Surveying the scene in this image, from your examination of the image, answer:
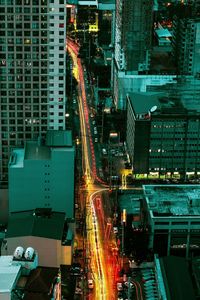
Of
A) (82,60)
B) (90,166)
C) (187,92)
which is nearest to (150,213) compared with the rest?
(90,166)

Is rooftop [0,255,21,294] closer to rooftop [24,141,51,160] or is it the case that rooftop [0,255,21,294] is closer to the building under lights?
rooftop [24,141,51,160]

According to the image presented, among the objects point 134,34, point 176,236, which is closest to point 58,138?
point 176,236

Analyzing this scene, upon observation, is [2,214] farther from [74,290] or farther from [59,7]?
[59,7]

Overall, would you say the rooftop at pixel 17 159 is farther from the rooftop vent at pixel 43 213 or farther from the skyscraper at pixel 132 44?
the skyscraper at pixel 132 44

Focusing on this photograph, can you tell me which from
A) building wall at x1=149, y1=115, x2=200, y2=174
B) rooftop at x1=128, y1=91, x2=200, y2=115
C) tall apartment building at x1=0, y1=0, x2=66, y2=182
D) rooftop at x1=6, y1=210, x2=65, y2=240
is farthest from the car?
rooftop at x1=128, y1=91, x2=200, y2=115

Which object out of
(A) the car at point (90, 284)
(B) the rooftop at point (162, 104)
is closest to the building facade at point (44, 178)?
(A) the car at point (90, 284)

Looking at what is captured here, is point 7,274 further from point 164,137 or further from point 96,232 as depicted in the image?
point 164,137
